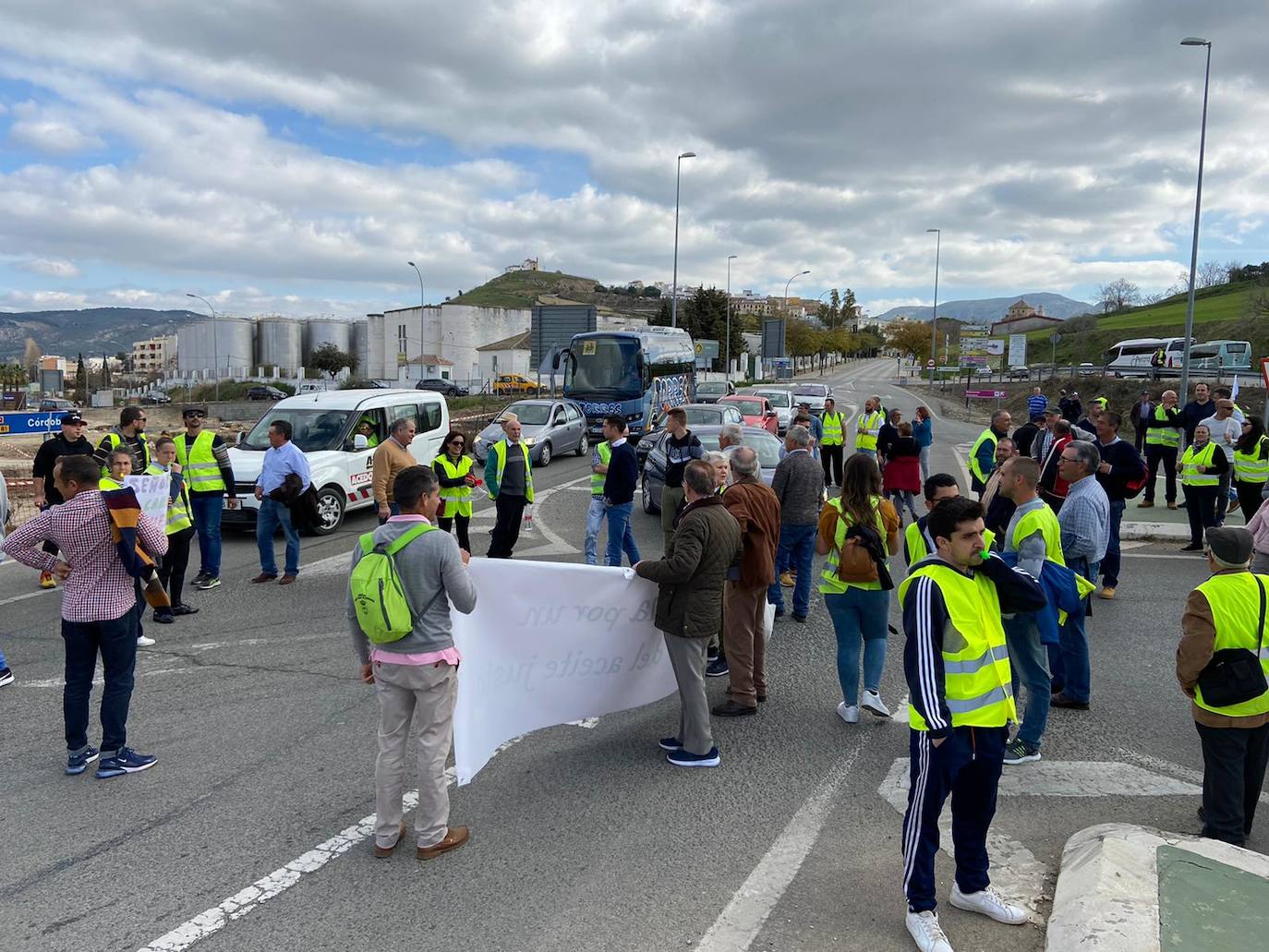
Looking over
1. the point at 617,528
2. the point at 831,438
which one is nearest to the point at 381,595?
the point at 617,528

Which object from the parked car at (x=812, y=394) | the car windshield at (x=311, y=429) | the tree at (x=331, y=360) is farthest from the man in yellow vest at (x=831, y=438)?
the tree at (x=331, y=360)

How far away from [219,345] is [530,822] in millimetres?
131639

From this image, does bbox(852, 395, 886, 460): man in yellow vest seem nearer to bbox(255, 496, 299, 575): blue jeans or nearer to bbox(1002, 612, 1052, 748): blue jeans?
bbox(255, 496, 299, 575): blue jeans

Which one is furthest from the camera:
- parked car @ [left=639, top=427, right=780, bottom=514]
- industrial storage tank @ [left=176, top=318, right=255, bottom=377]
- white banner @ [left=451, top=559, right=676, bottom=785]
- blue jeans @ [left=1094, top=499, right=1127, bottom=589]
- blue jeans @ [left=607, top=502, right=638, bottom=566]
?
industrial storage tank @ [left=176, top=318, right=255, bottom=377]

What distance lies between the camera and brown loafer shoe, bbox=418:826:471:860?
4023 millimetres

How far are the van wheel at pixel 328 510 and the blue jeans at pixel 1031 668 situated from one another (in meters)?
9.63

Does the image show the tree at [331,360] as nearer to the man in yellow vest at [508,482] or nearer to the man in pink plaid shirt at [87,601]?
the man in yellow vest at [508,482]

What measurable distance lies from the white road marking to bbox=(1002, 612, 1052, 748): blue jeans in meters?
1.23

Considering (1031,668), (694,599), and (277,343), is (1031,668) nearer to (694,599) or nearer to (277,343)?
(694,599)

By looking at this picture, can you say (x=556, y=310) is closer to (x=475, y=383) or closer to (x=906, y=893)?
(x=906, y=893)

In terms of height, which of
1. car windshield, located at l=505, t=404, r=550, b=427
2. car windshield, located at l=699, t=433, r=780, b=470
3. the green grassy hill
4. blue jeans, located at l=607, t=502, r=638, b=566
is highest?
the green grassy hill

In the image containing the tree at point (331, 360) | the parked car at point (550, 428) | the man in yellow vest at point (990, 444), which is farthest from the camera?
the tree at point (331, 360)

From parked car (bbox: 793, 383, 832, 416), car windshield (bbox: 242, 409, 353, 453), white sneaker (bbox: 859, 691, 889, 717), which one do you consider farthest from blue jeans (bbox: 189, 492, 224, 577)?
parked car (bbox: 793, 383, 832, 416)

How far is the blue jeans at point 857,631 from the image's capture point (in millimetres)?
5539
